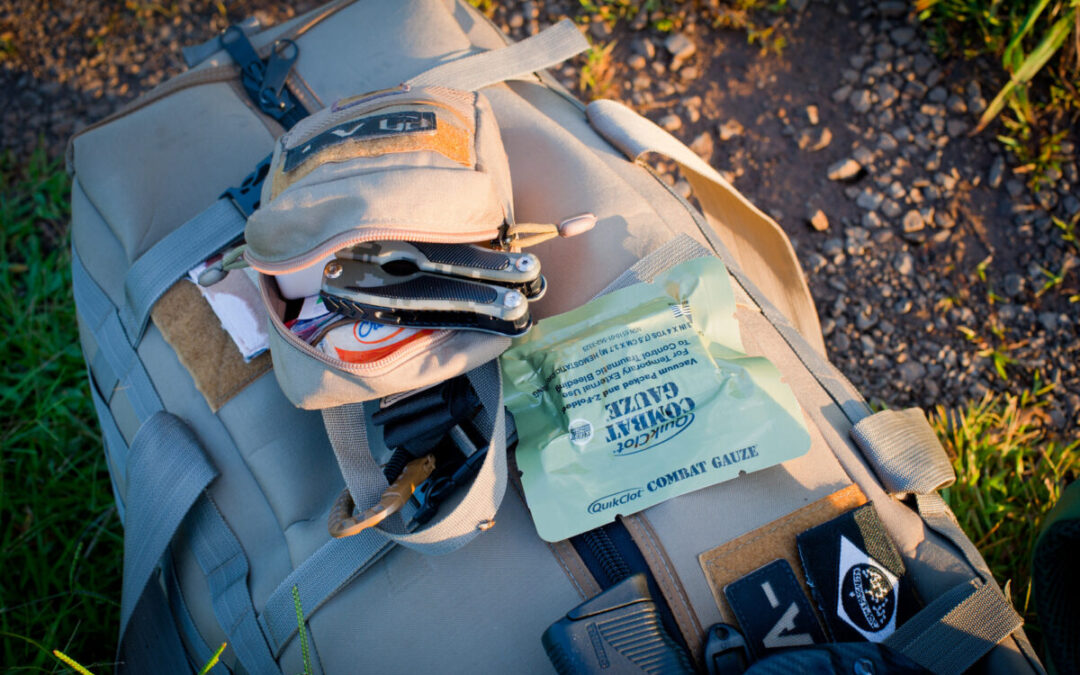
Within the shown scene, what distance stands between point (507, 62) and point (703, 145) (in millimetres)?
974

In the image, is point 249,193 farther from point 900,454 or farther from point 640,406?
point 900,454

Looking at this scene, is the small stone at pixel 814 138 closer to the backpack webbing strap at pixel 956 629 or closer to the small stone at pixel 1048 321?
the small stone at pixel 1048 321

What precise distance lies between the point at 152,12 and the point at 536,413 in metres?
2.47

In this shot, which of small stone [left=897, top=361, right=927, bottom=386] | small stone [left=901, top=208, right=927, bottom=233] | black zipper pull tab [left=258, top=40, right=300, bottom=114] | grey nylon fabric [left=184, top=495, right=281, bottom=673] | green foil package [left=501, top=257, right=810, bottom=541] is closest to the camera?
green foil package [left=501, top=257, right=810, bottom=541]

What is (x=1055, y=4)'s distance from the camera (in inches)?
87.7

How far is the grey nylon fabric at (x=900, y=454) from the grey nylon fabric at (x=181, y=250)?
139 centimetres

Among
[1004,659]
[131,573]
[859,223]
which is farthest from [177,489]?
[859,223]

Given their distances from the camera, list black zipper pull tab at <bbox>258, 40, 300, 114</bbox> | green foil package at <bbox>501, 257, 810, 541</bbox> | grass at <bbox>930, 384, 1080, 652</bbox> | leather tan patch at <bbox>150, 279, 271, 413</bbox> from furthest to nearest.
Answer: grass at <bbox>930, 384, 1080, 652</bbox>
black zipper pull tab at <bbox>258, 40, 300, 114</bbox>
leather tan patch at <bbox>150, 279, 271, 413</bbox>
green foil package at <bbox>501, 257, 810, 541</bbox>

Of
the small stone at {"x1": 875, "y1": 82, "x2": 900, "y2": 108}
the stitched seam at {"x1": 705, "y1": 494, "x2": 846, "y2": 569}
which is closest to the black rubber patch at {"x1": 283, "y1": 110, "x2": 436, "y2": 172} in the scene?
the stitched seam at {"x1": 705, "y1": 494, "x2": 846, "y2": 569}

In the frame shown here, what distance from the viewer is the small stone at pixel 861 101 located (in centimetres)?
242

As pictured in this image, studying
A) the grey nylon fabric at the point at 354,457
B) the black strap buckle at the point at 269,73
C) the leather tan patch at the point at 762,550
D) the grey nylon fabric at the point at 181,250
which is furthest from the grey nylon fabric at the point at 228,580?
the black strap buckle at the point at 269,73

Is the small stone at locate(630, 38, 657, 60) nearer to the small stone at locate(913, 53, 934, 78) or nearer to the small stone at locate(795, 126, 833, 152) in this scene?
the small stone at locate(795, 126, 833, 152)

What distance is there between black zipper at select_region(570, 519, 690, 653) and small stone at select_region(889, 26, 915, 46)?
2089 mm

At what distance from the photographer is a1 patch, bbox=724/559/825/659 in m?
1.19
